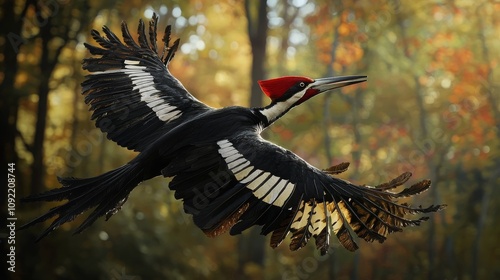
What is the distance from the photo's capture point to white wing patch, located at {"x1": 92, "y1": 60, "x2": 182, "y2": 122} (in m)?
5.68

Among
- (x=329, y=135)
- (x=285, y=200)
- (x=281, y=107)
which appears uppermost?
(x=281, y=107)

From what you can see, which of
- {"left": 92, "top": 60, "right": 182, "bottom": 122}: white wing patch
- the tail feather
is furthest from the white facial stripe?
the tail feather

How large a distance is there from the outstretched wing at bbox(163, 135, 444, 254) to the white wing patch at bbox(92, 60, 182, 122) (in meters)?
1.14

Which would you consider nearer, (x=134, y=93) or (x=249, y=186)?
(x=249, y=186)

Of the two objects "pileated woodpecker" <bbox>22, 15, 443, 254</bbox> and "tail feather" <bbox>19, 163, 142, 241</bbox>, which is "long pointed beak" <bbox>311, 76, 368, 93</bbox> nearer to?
"pileated woodpecker" <bbox>22, 15, 443, 254</bbox>

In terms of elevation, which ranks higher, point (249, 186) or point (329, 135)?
point (249, 186)

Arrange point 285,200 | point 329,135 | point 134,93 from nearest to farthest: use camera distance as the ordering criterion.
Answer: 1. point 285,200
2. point 134,93
3. point 329,135

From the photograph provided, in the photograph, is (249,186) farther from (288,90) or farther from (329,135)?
(329,135)

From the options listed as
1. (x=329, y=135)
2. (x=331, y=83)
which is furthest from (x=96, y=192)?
(x=329, y=135)

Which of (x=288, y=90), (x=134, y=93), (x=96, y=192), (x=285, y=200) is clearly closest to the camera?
(x=285, y=200)

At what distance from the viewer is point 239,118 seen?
16.7ft

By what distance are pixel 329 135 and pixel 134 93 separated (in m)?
9.17

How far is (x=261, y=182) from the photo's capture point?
448 cm

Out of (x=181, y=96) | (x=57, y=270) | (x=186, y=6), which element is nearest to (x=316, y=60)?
(x=186, y=6)
